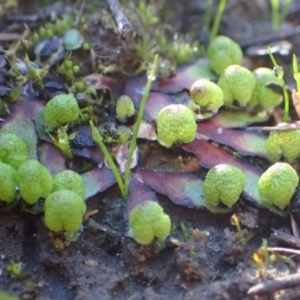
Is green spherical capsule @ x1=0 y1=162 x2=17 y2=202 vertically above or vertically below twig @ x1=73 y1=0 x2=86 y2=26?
below

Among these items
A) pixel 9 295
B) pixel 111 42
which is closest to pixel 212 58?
pixel 111 42

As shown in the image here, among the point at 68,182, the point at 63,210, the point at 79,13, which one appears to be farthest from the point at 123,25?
the point at 63,210

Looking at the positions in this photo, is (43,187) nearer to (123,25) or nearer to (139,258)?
(139,258)

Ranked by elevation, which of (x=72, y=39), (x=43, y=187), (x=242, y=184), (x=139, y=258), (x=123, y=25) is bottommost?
(x=139, y=258)

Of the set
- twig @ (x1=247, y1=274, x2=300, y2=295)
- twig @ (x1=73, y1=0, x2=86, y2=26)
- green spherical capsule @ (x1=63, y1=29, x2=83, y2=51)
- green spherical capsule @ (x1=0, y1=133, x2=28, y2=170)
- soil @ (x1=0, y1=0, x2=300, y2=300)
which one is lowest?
soil @ (x1=0, y1=0, x2=300, y2=300)

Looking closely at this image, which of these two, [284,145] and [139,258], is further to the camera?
[284,145]

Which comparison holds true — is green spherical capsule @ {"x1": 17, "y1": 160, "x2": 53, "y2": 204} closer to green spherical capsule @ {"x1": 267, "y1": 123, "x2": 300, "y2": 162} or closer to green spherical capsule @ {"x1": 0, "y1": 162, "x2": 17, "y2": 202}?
green spherical capsule @ {"x1": 0, "y1": 162, "x2": 17, "y2": 202}

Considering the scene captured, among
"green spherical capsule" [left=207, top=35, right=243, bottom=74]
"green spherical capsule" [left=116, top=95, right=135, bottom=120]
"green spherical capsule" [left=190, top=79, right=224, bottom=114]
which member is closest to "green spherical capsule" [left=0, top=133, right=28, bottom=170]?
"green spherical capsule" [left=116, top=95, right=135, bottom=120]
